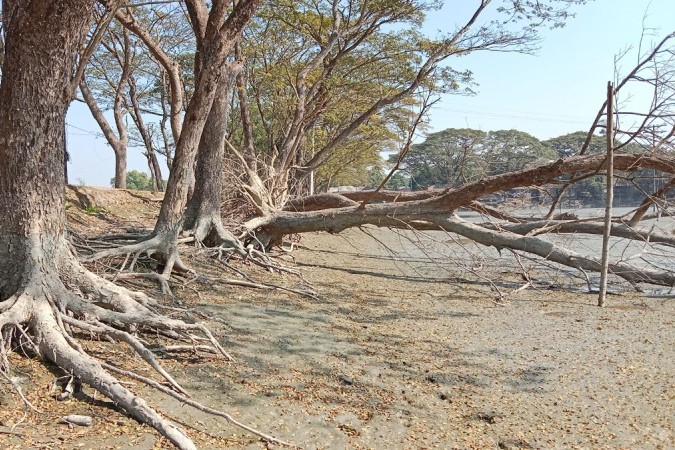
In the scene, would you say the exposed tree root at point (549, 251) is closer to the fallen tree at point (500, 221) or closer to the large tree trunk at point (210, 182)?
the fallen tree at point (500, 221)

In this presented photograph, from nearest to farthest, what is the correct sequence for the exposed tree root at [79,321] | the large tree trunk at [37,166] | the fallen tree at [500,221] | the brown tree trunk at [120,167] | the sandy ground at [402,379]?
1. the exposed tree root at [79,321]
2. the sandy ground at [402,379]
3. the large tree trunk at [37,166]
4. the fallen tree at [500,221]
5. the brown tree trunk at [120,167]

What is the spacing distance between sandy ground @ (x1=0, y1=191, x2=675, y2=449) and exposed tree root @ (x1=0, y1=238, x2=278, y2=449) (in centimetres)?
10

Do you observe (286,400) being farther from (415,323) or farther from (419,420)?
(415,323)

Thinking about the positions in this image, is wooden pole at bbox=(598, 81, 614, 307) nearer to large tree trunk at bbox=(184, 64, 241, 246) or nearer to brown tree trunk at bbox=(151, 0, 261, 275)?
brown tree trunk at bbox=(151, 0, 261, 275)

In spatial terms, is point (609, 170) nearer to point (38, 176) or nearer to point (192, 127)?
point (192, 127)

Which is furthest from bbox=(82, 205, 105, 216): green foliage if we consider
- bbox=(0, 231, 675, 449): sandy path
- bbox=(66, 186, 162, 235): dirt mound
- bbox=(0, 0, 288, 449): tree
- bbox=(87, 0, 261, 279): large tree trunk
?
bbox=(0, 0, 288, 449): tree

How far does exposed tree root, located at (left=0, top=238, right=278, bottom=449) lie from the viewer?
297 centimetres

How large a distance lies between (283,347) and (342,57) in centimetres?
1127

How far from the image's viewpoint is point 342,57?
14.6m

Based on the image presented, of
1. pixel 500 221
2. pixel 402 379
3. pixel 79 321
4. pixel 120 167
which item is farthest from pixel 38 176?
pixel 120 167

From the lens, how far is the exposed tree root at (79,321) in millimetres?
2975

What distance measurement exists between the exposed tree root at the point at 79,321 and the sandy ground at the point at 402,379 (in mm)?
103

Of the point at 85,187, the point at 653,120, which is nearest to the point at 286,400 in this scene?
the point at 653,120

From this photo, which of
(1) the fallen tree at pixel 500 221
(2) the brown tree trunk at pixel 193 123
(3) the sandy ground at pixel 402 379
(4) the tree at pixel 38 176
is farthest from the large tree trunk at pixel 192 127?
(1) the fallen tree at pixel 500 221
